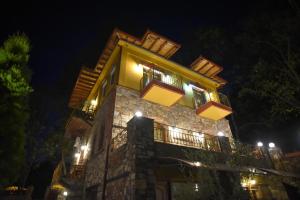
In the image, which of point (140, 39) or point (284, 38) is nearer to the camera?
point (284, 38)

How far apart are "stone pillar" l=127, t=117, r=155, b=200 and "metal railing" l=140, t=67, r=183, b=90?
200 inches

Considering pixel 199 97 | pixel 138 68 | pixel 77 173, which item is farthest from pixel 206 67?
pixel 77 173

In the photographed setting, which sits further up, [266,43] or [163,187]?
[266,43]

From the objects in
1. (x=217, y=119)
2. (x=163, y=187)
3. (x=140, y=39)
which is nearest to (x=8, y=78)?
(x=140, y=39)

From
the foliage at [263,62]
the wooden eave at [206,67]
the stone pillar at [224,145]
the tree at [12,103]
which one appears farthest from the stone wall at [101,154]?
the foliage at [263,62]

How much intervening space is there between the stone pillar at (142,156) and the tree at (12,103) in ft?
18.9

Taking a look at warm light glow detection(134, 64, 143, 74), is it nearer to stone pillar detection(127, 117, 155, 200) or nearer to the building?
the building

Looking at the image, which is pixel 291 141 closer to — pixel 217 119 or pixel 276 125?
pixel 276 125

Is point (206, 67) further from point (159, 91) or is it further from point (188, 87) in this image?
point (159, 91)

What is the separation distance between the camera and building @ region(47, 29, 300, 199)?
6.98 meters

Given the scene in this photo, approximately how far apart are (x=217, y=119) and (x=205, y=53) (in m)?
12.9

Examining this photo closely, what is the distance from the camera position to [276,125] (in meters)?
22.1

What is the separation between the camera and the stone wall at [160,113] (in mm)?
10461

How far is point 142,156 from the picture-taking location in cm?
668
